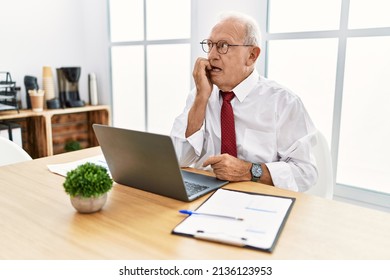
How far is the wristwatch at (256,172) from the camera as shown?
1.35 metres

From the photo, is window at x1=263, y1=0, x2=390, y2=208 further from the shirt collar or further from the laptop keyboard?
the laptop keyboard

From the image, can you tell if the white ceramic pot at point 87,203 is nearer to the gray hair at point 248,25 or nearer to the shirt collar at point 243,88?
the shirt collar at point 243,88

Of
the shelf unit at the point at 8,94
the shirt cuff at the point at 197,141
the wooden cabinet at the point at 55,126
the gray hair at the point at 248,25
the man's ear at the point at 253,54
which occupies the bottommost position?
the wooden cabinet at the point at 55,126

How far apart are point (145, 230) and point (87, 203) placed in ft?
0.63

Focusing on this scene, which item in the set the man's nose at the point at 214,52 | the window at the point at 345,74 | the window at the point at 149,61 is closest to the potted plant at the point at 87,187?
the man's nose at the point at 214,52

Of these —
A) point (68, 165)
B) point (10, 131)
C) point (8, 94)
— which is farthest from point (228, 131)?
point (8, 94)

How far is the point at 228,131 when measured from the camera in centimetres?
158

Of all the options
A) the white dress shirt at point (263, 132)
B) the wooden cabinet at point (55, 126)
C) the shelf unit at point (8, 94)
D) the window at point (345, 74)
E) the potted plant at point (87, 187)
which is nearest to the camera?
the potted plant at point (87, 187)

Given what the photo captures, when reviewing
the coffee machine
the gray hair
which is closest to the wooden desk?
the gray hair

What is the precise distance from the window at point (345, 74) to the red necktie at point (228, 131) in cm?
90

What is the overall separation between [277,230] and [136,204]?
1.39ft

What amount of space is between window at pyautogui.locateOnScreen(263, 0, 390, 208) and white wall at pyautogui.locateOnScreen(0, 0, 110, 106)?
179 cm

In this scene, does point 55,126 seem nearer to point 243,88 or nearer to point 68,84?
point 68,84
